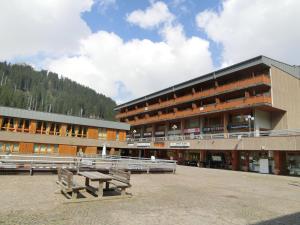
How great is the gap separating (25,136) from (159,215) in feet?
109

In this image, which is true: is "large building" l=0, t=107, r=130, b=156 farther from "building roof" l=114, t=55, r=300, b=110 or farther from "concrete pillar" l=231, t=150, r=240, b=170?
"concrete pillar" l=231, t=150, r=240, b=170

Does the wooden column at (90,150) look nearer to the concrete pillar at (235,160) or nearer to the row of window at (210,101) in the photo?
the row of window at (210,101)

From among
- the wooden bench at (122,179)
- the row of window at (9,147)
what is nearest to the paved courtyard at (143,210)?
the wooden bench at (122,179)

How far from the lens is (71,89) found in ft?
592

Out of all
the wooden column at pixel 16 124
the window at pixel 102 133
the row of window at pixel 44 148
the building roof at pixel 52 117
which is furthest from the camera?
the window at pixel 102 133

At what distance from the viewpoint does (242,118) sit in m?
35.1

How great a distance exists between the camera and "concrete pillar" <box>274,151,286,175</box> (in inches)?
1075

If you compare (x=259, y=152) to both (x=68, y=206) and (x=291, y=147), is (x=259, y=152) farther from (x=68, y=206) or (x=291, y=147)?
(x=68, y=206)

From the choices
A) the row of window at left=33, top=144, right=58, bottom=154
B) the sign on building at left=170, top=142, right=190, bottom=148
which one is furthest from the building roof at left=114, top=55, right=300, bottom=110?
the row of window at left=33, top=144, right=58, bottom=154

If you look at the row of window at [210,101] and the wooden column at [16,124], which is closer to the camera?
the row of window at [210,101]

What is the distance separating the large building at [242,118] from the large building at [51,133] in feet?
31.5

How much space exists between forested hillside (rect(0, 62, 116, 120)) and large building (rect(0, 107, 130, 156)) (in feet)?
236

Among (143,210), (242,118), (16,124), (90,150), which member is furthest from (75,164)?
(242,118)

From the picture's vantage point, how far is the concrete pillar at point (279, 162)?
2730 centimetres
